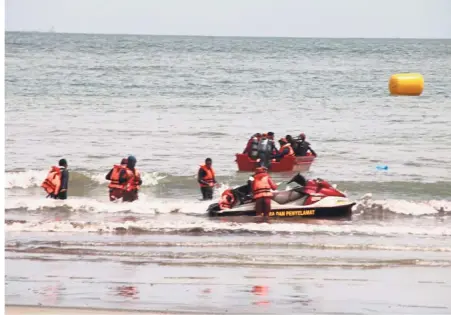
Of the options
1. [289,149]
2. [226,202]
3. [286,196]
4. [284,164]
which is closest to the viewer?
[226,202]

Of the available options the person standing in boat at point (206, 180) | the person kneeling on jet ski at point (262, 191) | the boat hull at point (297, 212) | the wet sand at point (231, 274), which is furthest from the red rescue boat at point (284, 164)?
the wet sand at point (231, 274)

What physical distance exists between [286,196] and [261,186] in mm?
826

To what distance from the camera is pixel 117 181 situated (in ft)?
Result: 63.5

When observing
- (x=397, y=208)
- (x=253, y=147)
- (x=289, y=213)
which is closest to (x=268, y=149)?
(x=253, y=147)

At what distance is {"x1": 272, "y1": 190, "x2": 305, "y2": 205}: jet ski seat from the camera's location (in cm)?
1786

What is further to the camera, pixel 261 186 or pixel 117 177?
pixel 117 177

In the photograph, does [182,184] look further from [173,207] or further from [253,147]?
[173,207]

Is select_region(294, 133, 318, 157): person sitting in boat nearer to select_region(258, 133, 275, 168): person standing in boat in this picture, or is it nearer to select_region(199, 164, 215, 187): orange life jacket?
select_region(258, 133, 275, 168): person standing in boat

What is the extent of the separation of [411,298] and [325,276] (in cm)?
147

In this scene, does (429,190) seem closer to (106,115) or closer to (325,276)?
(325,276)

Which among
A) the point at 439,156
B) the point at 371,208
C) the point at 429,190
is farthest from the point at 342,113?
the point at 371,208

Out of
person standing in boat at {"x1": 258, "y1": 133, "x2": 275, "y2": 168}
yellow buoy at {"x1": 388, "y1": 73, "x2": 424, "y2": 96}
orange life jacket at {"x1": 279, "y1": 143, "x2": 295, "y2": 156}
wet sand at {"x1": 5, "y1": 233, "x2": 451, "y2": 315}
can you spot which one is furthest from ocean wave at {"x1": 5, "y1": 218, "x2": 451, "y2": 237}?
orange life jacket at {"x1": 279, "y1": 143, "x2": 295, "y2": 156}

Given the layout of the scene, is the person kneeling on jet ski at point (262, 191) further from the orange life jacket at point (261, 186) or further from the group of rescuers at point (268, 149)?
the group of rescuers at point (268, 149)

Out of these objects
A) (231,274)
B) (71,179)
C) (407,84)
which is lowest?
(231,274)
